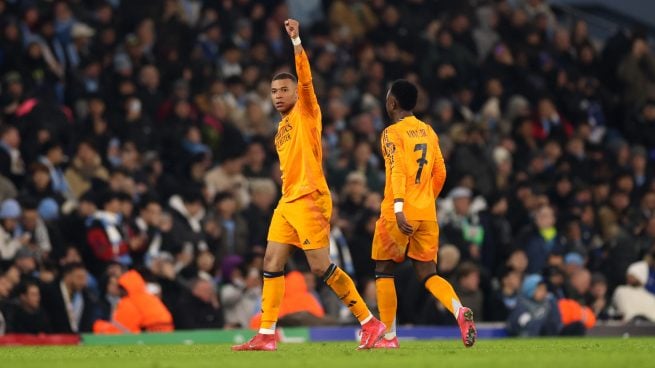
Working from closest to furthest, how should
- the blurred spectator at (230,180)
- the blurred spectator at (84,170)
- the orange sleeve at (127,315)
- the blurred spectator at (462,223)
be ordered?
1. the orange sleeve at (127,315)
2. the blurred spectator at (84,170)
3. the blurred spectator at (230,180)
4. the blurred spectator at (462,223)

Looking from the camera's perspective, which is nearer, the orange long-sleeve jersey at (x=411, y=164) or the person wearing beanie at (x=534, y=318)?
the orange long-sleeve jersey at (x=411, y=164)

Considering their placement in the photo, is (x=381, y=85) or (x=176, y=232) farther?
(x=381, y=85)

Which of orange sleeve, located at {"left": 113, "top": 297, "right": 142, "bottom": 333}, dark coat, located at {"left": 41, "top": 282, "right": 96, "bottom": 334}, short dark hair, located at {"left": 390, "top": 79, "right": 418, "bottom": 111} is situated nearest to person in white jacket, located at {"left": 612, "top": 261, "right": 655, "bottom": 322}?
orange sleeve, located at {"left": 113, "top": 297, "right": 142, "bottom": 333}

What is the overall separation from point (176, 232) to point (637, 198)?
382 inches

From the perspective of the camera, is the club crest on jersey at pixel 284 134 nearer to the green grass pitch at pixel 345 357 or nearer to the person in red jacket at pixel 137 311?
the green grass pitch at pixel 345 357

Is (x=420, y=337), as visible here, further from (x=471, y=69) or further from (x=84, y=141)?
(x=471, y=69)

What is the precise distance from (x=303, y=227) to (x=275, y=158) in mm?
11212

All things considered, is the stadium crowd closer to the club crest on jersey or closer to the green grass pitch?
the green grass pitch

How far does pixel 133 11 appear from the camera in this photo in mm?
25078

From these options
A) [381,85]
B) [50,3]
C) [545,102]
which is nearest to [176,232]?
[50,3]

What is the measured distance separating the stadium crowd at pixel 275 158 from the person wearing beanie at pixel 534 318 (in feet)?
0.11

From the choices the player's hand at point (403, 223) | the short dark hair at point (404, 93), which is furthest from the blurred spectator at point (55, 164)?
the player's hand at point (403, 223)

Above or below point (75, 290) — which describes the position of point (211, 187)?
above

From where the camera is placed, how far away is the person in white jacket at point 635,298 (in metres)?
22.0
